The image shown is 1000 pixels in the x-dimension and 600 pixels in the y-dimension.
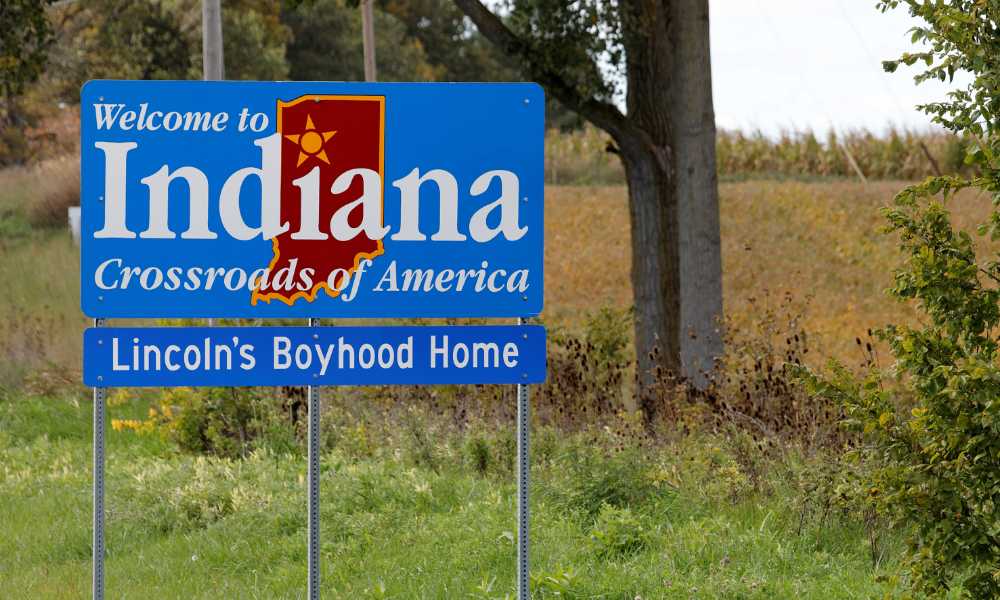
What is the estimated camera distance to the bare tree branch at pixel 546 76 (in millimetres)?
13773

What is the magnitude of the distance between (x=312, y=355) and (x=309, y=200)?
2.09 ft

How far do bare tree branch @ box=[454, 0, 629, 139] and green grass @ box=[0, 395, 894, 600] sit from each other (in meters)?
5.30

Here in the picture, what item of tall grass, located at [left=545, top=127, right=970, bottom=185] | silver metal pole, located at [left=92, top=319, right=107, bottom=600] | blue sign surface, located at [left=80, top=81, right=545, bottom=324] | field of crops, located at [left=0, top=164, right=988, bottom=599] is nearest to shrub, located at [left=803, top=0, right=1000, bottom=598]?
field of crops, located at [left=0, top=164, right=988, bottom=599]

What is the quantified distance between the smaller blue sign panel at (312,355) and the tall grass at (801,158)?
29634mm

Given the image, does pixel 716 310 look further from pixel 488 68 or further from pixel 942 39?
pixel 488 68

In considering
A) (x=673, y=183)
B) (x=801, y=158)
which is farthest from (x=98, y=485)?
(x=801, y=158)

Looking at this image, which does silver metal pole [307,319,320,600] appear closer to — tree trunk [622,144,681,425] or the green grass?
the green grass

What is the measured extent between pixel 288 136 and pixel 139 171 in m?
0.62

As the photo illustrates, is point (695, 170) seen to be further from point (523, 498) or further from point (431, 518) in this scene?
point (523, 498)

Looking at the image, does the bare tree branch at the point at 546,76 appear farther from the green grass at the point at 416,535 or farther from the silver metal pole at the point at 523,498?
the silver metal pole at the point at 523,498

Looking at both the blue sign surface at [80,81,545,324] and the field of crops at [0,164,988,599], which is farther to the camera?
the field of crops at [0,164,988,599]

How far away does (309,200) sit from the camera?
5.57 metres

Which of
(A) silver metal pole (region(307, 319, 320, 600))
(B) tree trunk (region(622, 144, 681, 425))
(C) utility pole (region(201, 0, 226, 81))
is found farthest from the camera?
(C) utility pole (region(201, 0, 226, 81))

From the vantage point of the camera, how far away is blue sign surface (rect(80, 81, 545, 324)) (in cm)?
553
